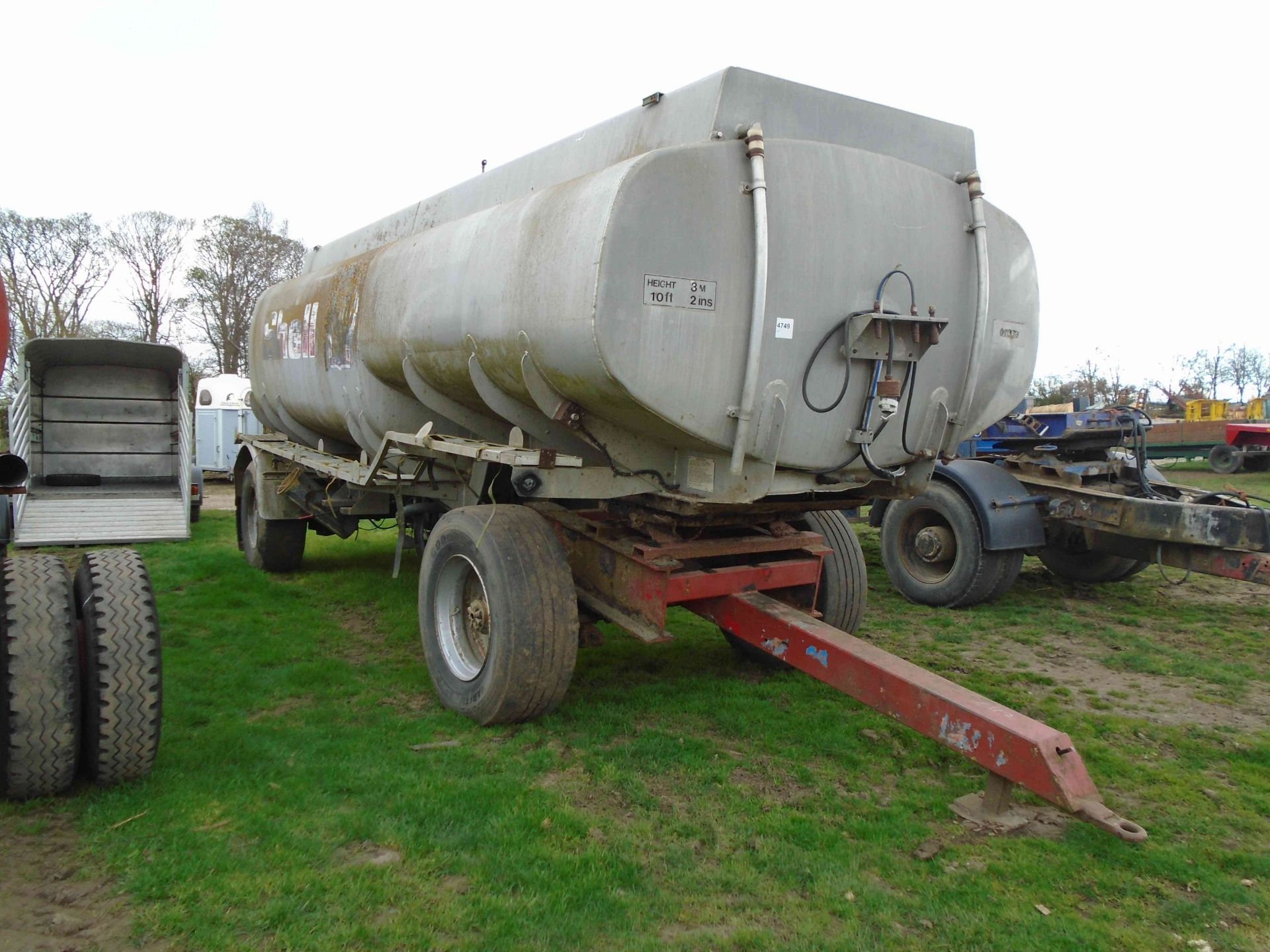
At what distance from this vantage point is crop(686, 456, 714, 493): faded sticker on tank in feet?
13.7

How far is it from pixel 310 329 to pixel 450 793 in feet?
15.1

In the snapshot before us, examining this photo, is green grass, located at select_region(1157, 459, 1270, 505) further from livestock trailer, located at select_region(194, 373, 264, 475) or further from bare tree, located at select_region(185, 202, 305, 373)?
bare tree, located at select_region(185, 202, 305, 373)

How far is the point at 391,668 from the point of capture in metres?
5.93

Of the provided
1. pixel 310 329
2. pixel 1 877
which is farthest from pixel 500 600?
pixel 310 329

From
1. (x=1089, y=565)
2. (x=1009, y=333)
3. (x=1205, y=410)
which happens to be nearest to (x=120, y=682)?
(x=1009, y=333)

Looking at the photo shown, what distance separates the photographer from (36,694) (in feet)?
11.9

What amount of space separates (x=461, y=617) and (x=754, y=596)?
1.70 m

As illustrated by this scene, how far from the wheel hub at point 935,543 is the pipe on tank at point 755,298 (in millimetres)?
4444

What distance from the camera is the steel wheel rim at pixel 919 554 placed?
793 cm

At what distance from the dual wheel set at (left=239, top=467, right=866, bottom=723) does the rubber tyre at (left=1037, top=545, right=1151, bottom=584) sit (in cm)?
373

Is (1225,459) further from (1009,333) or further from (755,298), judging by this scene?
(755,298)

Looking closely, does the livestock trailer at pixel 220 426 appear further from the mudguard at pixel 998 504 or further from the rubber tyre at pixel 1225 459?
the rubber tyre at pixel 1225 459

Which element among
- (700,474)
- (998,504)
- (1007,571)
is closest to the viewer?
(700,474)

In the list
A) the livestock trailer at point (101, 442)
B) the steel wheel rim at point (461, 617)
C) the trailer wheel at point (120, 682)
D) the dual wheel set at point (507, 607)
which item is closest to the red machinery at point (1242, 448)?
the dual wheel set at point (507, 607)
